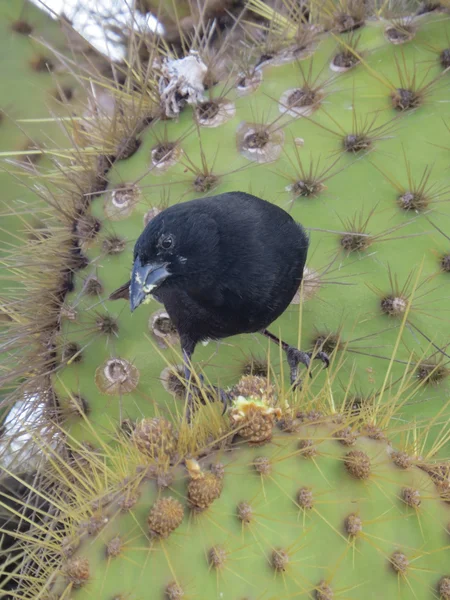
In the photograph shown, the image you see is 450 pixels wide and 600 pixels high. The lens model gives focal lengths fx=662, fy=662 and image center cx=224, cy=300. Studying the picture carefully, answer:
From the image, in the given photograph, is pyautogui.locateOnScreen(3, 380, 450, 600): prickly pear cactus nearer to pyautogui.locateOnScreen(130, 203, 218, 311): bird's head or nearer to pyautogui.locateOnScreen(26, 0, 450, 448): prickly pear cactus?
pyautogui.locateOnScreen(26, 0, 450, 448): prickly pear cactus

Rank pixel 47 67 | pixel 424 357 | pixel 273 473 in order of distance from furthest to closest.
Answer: pixel 47 67 < pixel 424 357 < pixel 273 473

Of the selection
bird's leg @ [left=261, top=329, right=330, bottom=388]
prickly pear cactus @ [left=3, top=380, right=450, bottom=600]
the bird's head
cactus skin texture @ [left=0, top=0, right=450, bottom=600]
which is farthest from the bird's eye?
prickly pear cactus @ [left=3, top=380, right=450, bottom=600]

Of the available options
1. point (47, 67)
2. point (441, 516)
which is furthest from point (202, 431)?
point (47, 67)

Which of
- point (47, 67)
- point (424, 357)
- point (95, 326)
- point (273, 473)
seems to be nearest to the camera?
point (273, 473)

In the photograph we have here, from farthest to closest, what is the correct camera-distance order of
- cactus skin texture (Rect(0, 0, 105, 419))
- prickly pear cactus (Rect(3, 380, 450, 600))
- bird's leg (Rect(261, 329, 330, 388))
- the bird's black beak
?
1. cactus skin texture (Rect(0, 0, 105, 419))
2. bird's leg (Rect(261, 329, 330, 388))
3. the bird's black beak
4. prickly pear cactus (Rect(3, 380, 450, 600))

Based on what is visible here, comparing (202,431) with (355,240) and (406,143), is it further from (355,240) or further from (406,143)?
(406,143)

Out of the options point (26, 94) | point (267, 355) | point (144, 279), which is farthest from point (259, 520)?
point (26, 94)

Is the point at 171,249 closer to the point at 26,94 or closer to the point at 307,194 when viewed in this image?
the point at 307,194

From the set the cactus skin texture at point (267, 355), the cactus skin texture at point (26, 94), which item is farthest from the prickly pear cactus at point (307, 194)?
the cactus skin texture at point (26, 94)
